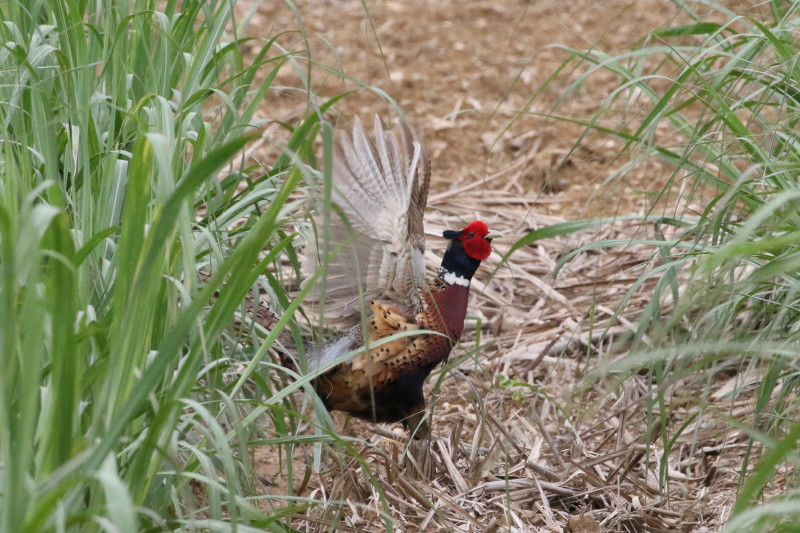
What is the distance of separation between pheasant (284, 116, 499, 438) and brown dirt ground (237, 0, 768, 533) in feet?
0.39

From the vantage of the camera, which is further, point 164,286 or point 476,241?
point 476,241

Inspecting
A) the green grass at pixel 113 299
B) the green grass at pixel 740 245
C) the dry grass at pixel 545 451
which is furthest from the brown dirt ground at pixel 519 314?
the green grass at pixel 113 299

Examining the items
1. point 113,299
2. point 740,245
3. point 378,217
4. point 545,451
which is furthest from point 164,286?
point 545,451

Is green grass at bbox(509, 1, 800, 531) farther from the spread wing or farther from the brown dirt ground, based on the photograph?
the spread wing

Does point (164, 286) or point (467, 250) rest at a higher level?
point (164, 286)

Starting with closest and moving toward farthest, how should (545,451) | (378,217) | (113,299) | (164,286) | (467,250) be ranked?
(113,299) < (164,286) < (545,451) < (378,217) < (467,250)

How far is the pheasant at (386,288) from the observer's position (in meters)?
2.77

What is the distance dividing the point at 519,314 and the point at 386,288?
2.88 ft

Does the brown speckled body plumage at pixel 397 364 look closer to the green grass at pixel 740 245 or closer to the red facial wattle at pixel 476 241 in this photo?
the red facial wattle at pixel 476 241

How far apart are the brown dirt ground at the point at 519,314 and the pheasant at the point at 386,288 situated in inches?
4.6

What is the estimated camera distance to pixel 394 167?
2811 mm

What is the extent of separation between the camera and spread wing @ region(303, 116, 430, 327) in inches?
108

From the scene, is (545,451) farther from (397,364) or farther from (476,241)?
(476,241)

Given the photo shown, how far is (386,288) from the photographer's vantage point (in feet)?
9.39
